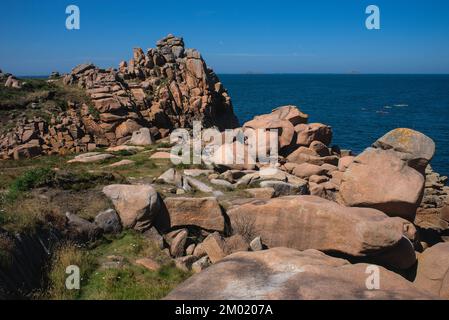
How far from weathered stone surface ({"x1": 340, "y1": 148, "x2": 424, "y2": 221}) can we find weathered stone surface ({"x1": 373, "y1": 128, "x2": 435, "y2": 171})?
2.35m

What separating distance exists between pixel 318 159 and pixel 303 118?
6222 mm

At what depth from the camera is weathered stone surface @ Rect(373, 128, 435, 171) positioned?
22.4 m

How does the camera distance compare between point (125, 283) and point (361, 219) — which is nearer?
point (125, 283)

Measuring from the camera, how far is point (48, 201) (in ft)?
52.4

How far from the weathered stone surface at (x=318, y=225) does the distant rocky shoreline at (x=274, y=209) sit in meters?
0.04

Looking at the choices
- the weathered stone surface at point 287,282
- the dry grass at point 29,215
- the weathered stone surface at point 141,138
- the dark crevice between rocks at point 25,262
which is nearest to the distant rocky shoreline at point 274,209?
the weathered stone surface at point 287,282

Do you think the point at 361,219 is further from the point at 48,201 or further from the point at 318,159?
the point at 318,159

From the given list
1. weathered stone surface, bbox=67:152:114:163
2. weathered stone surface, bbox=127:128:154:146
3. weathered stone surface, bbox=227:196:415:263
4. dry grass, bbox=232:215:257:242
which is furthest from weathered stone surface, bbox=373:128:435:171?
weathered stone surface, bbox=127:128:154:146

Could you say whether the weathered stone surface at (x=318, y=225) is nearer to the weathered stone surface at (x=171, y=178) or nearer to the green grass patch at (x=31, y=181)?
the weathered stone surface at (x=171, y=178)

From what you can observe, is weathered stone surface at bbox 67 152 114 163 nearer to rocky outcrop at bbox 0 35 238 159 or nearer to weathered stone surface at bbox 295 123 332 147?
rocky outcrop at bbox 0 35 238 159

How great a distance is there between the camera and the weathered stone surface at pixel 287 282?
9086 millimetres

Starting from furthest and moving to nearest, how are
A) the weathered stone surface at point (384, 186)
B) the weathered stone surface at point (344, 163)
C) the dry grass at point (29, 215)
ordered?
the weathered stone surface at point (344, 163) → the weathered stone surface at point (384, 186) → the dry grass at point (29, 215)
